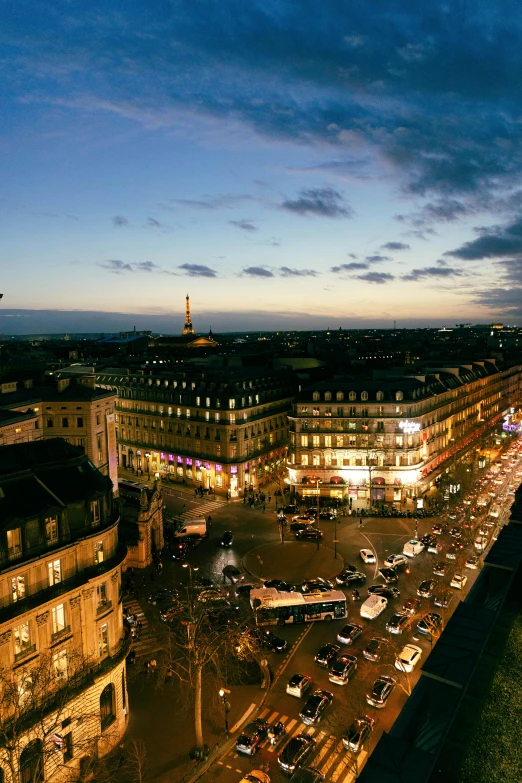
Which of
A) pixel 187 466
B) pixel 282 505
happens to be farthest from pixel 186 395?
pixel 282 505

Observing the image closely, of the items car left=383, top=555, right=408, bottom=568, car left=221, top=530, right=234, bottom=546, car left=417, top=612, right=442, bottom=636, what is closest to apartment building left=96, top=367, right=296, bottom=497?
car left=221, top=530, right=234, bottom=546

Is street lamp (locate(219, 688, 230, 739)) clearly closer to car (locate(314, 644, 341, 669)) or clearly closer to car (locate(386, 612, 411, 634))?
car (locate(314, 644, 341, 669))

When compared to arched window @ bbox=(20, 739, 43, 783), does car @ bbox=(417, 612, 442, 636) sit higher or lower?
lower

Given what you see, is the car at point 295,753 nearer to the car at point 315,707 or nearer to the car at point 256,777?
the car at point 256,777

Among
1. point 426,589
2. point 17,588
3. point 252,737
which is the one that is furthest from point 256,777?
point 426,589

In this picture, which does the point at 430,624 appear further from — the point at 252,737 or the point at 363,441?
the point at 363,441
